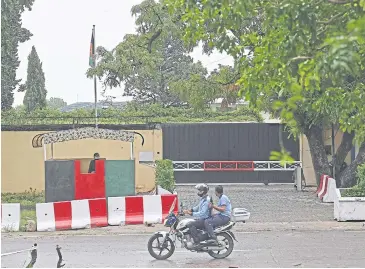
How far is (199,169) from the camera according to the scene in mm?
28531

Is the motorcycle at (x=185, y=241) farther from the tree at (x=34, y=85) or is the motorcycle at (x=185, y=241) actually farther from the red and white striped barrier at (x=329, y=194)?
the tree at (x=34, y=85)

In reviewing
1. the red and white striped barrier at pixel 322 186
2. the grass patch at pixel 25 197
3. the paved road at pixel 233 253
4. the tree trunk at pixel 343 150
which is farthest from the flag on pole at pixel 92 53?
the paved road at pixel 233 253

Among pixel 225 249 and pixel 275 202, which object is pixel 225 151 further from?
pixel 225 249

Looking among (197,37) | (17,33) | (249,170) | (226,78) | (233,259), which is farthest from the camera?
(17,33)

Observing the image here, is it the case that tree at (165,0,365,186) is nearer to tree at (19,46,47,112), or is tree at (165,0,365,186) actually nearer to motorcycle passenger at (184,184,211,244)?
motorcycle passenger at (184,184,211,244)

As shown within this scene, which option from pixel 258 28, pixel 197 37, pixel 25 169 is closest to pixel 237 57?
pixel 197 37

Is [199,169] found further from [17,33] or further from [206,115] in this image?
[17,33]

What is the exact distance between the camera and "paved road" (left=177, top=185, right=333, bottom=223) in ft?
63.1

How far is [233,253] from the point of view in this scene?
13.5 metres

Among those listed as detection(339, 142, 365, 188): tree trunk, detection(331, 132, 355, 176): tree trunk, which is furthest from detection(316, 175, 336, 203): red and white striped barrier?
detection(331, 132, 355, 176): tree trunk

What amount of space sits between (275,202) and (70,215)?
25.3 feet

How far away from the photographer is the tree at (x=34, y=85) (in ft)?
179

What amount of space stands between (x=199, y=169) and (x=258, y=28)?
9814 mm

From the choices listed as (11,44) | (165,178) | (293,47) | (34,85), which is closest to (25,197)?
(165,178)
